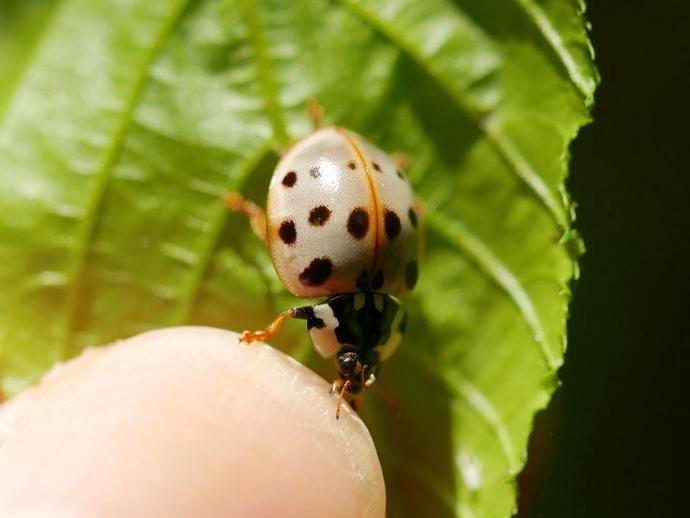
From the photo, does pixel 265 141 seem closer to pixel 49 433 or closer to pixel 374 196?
pixel 374 196

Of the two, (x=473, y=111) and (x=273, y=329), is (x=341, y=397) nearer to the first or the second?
(x=273, y=329)

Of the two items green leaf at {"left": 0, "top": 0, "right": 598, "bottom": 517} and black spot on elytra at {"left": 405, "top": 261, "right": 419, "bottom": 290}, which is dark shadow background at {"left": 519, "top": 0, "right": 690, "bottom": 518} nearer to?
green leaf at {"left": 0, "top": 0, "right": 598, "bottom": 517}

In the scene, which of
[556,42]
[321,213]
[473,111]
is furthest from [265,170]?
[556,42]

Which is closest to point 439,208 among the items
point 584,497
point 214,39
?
point 214,39

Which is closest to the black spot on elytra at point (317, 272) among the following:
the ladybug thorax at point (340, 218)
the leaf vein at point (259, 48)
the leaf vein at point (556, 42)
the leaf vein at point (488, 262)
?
the ladybug thorax at point (340, 218)

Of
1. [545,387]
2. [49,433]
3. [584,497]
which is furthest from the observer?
[584,497]

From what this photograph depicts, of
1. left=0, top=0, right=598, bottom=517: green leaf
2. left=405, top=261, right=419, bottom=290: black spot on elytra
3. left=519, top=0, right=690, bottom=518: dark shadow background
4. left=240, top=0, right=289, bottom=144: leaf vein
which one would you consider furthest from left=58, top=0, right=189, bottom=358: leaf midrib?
left=519, top=0, right=690, bottom=518: dark shadow background
